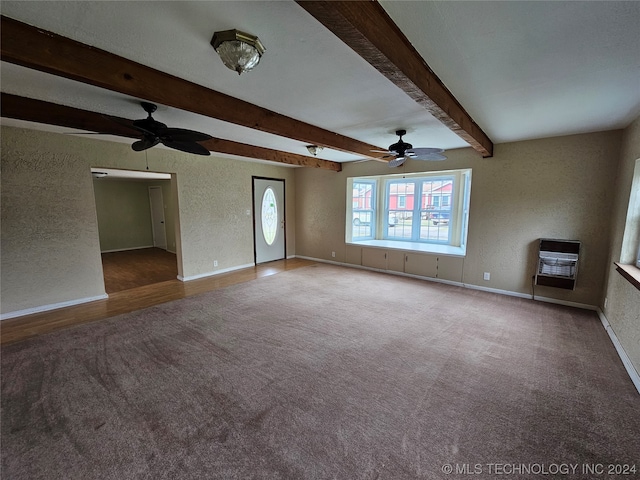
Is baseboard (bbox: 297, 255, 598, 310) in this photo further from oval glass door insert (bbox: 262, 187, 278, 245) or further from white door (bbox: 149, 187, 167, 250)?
white door (bbox: 149, 187, 167, 250)

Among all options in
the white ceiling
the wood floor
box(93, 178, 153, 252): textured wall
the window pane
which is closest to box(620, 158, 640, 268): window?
the white ceiling

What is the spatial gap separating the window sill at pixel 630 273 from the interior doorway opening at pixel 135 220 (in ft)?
24.2

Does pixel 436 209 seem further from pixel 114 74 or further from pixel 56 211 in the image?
pixel 56 211

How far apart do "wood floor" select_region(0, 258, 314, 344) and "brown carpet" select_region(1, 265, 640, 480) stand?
14.4 inches

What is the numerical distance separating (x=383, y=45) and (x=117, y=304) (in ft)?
15.0

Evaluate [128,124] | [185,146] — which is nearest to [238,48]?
[128,124]

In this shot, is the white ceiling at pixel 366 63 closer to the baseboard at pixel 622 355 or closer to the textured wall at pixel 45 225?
the textured wall at pixel 45 225

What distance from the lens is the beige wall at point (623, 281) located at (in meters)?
2.40

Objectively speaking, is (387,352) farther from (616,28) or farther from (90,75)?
(90,75)

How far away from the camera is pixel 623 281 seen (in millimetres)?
2787

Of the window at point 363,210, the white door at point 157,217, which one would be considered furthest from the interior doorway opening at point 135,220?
the window at point 363,210

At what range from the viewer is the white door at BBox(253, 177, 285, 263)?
20.8 feet

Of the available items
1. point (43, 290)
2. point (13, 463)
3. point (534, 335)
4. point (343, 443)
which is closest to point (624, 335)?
point (534, 335)

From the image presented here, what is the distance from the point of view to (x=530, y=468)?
4.89ft
